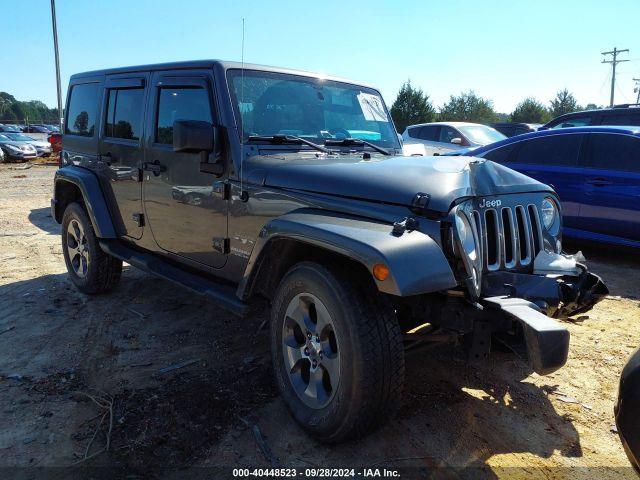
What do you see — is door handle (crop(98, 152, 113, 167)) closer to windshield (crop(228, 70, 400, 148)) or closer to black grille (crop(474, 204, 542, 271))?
windshield (crop(228, 70, 400, 148))

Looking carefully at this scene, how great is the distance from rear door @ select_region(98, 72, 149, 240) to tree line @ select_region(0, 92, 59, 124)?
275 ft

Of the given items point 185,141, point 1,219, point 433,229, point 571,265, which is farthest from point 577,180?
point 1,219

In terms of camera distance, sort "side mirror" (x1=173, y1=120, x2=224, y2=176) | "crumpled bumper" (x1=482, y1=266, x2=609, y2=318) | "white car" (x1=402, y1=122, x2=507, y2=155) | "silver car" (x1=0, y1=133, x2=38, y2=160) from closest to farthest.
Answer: "crumpled bumper" (x1=482, y1=266, x2=609, y2=318), "side mirror" (x1=173, y1=120, x2=224, y2=176), "white car" (x1=402, y1=122, x2=507, y2=155), "silver car" (x1=0, y1=133, x2=38, y2=160)

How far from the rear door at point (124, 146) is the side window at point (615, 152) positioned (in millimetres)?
4923

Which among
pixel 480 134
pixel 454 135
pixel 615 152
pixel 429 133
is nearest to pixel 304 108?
pixel 615 152

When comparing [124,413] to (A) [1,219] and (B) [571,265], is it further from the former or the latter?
(A) [1,219]

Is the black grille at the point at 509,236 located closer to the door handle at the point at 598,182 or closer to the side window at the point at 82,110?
the door handle at the point at 598,182

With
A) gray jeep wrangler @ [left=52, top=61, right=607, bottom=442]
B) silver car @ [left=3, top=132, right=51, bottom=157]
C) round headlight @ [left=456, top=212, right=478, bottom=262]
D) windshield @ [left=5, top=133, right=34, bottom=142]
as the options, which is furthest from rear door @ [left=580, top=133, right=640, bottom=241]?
windshield @ [left=5, top=133, right=34, bottom=142]

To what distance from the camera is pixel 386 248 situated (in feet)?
7.53

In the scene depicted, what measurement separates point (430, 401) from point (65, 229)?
396cm

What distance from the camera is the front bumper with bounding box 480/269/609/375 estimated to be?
2182 mm

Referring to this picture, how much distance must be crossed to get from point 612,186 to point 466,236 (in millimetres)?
4216

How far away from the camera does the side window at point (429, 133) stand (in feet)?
39.6

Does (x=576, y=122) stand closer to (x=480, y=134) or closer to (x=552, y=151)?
(x=480, y=134)
